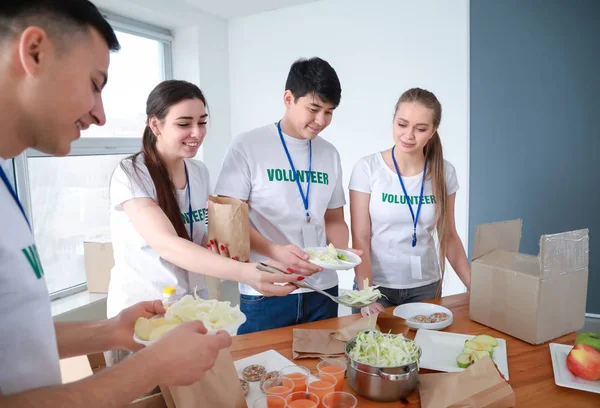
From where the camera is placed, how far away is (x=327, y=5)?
414 centimetres

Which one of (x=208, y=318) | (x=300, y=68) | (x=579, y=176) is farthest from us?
(x=579, y=176)

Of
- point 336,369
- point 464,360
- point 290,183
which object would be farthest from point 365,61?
point 336,369

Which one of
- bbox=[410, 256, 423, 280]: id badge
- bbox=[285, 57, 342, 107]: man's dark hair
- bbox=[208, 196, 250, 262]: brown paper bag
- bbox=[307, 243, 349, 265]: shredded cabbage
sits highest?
bbox=[285, 57, 342, 107]: man's dark hair

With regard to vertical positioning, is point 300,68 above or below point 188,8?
below

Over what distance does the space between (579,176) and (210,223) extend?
2858 mm

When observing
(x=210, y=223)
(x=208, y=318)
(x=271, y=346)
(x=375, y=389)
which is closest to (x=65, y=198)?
(x=210, y=223)

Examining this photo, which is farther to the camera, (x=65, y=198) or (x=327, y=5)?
(x=327, y=5)

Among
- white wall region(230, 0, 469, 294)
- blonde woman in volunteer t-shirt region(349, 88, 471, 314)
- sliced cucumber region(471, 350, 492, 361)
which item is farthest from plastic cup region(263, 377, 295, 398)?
white wall region(230, 0, 469, 294)

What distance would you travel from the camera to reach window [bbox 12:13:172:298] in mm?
3309

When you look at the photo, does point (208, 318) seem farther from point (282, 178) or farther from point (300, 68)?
point (300, 68)

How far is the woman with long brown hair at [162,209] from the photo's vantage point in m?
1.58

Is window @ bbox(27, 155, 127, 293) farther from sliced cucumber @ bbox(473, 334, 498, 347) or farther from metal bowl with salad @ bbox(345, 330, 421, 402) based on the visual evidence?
sliced cucumber @ bbox(473, 334, 498, 347)

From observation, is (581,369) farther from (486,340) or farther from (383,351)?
(383,351)

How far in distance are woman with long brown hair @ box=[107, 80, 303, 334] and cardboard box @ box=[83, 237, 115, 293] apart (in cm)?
156
